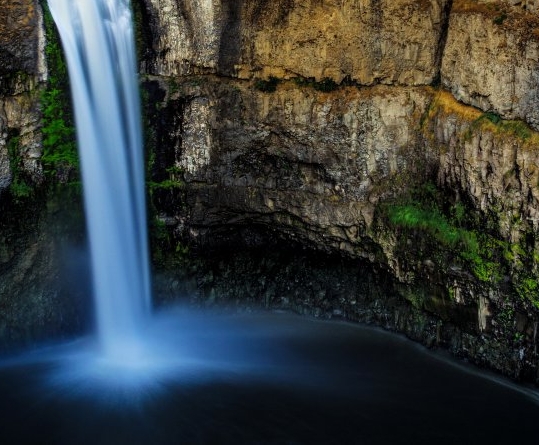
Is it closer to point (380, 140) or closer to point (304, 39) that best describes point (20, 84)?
point (304, 39)

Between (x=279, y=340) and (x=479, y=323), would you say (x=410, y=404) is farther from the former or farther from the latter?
(x=279, y=340)

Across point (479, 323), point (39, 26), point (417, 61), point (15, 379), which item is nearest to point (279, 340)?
point (479, 323)

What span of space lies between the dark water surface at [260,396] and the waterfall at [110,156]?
0.66m

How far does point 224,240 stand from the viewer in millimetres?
12453

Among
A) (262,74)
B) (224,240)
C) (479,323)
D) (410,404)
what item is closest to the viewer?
(410,404)

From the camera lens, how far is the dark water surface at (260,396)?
8.61 metres

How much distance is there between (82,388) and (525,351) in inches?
242

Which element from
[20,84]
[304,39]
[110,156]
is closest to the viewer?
[20,84]

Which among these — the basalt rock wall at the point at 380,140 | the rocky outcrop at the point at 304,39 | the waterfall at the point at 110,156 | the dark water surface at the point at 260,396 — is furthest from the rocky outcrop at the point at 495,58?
the waterfall at the point at 110,156

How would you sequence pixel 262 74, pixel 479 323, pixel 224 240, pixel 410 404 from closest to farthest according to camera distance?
1. pixel 410 404
2. pixel 479 323
3. pixel 262 74
4. pixel 224 240

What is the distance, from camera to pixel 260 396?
9438 mm

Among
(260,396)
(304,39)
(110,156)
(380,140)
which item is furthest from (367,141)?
(260,396)

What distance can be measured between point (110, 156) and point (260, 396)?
4324mm

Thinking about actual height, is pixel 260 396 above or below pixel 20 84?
below
